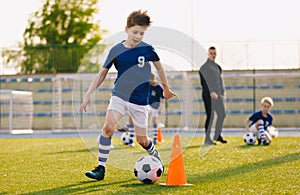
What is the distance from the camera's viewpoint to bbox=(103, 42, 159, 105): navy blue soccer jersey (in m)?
7.11

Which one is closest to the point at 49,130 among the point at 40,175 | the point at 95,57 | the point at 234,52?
the point at 95,57

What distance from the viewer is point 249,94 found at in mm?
26000

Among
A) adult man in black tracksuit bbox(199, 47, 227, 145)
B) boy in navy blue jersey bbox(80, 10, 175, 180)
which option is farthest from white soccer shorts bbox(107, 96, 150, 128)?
adult man in black tracksuit bbox(199, 47, 227, 145)

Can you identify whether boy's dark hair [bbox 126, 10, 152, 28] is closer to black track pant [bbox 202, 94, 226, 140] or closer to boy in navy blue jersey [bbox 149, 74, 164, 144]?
boy in navy blue jersey [bbox 149, 74, 164, 144]

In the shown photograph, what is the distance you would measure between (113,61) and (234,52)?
19738mm

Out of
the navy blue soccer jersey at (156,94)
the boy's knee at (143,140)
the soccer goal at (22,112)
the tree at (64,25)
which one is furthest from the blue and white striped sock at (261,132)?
the tree at (64,25)

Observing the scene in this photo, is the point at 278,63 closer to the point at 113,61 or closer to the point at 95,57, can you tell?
the point at 95,57

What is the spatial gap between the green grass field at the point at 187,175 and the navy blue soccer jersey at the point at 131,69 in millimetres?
962

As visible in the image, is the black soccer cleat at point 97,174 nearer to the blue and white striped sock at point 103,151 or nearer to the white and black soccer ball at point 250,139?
the blue and white striped sock at point 103,151

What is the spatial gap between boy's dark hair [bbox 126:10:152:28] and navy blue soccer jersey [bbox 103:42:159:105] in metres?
0.27

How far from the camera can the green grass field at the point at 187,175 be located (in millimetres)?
6203

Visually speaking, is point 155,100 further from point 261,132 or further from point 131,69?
point 131,69

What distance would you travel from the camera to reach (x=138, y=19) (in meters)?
6.98

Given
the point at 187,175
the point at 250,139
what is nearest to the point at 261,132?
the point at 250,139
